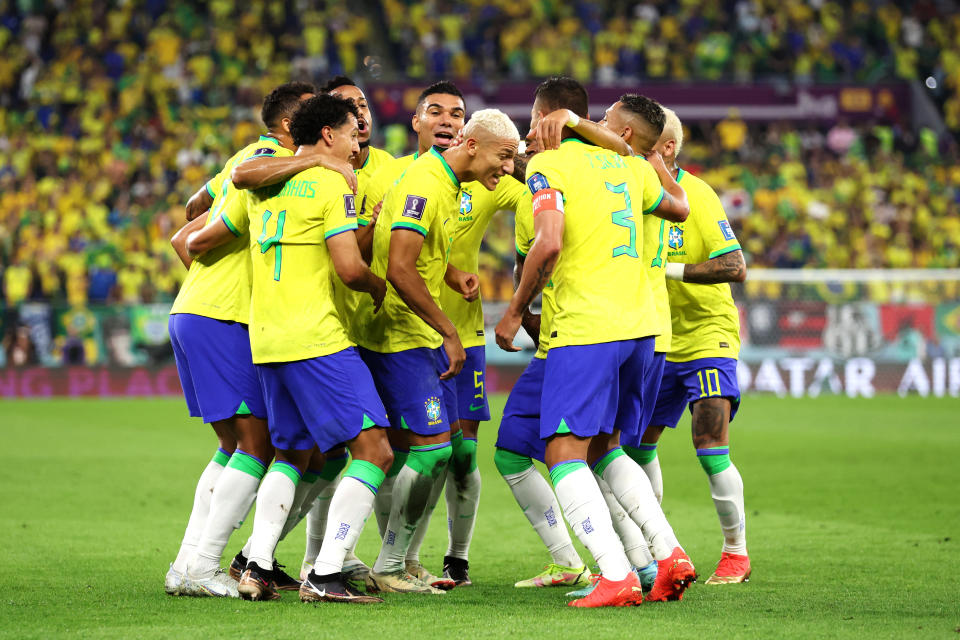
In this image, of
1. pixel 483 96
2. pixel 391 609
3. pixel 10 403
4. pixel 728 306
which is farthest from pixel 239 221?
pixel 483 96

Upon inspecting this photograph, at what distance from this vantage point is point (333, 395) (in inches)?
218

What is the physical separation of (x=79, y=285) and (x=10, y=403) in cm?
240

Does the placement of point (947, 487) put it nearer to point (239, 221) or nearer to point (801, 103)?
point (239, 221)

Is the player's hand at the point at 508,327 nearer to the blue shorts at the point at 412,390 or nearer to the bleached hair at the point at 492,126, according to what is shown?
the blue shorts at the point at 412,390

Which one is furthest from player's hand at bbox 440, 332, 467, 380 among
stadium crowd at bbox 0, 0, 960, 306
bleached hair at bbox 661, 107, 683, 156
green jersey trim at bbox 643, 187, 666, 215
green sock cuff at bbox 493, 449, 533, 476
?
stadium crowd at bbox 0, 0, 960, 306

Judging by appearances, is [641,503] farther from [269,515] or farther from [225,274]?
[225,274]

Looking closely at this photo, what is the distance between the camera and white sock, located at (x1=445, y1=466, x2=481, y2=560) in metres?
6.61

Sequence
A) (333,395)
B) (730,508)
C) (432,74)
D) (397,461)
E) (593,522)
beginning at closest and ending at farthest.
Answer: (593,522)
(333,395)
(397,461)
(730,508)
(432,74)

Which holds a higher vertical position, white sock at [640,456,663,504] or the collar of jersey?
the collar of jersey

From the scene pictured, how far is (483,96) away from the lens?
25.1m

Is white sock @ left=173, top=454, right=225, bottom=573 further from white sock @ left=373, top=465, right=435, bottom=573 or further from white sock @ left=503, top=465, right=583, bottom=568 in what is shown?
white sock @ left=503, top=465, right=583, bottom=568

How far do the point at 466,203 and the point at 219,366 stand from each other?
1703 millimetres

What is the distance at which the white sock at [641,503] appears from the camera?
5641 millimetres

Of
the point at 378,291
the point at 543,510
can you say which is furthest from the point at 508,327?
the point at 543,510
